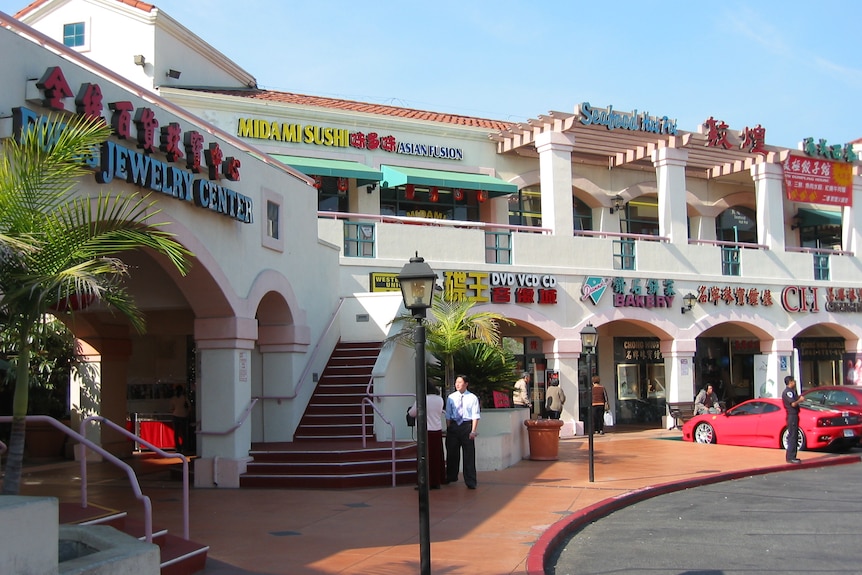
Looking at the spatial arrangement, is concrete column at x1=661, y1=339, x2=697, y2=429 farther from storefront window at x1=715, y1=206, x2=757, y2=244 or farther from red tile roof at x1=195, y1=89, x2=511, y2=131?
red tile roof at x1=195, y1=89, x2=511, y2=131

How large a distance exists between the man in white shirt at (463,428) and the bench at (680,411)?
41.3 ft

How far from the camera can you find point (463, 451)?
48.2 ft

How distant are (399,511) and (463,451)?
2.47 metres

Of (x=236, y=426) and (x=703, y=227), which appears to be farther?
(x=703, y=227)

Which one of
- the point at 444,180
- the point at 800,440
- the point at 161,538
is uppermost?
the point at 444,180

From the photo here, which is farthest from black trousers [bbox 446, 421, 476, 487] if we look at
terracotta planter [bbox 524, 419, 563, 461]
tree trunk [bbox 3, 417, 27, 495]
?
tree trunk [bbox 3, 417, 27, 495]

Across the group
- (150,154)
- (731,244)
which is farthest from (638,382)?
(150,154)

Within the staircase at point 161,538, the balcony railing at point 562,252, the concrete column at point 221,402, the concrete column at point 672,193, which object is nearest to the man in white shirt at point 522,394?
the balcony railing at point 562,252

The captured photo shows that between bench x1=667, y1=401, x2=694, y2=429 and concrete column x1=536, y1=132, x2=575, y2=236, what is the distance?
5754 millimetres

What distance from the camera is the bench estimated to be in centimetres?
2605

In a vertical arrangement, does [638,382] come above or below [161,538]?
above

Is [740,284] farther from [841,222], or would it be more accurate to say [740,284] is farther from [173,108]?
[173,108]

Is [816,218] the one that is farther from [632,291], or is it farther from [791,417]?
[791,417]

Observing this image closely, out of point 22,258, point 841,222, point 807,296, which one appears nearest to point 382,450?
point 22,258
